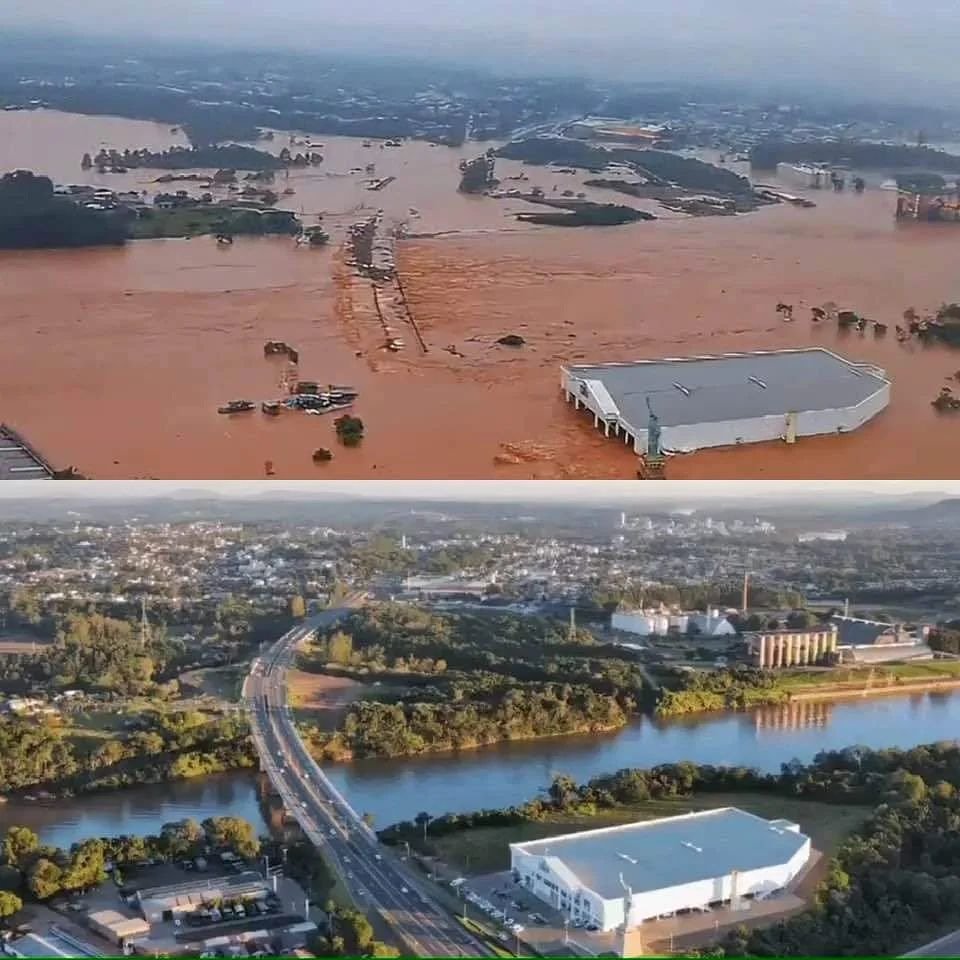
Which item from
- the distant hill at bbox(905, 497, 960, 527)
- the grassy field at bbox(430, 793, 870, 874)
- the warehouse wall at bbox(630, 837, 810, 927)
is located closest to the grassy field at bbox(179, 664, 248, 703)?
the grassy field at bbox(430, 793, 870, 874)

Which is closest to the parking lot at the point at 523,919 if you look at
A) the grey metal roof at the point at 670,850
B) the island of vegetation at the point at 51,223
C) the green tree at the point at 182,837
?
the grey metal roof at the point at 670,850

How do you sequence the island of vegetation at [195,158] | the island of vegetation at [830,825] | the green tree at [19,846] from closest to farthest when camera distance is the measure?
the island of vegetation at [830,825] < the green tree at [19,846] < the island of vegetation at [195,158]

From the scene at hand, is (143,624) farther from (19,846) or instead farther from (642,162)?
(642,162)

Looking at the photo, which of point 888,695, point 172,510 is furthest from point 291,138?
point 888,695

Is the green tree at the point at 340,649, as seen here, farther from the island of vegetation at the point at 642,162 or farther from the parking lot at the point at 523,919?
the island of vegetation at the point at 642,162

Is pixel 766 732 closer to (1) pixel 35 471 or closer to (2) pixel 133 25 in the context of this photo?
(1) pixel 35 471

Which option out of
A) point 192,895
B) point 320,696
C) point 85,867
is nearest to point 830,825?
point 320,696

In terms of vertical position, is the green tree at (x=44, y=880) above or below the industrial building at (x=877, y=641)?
below
